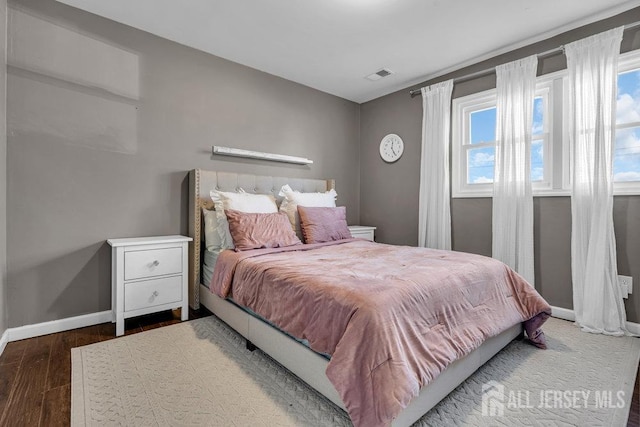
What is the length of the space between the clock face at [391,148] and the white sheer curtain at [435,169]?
1.38 ft

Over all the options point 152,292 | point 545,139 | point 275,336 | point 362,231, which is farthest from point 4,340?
point 545,139

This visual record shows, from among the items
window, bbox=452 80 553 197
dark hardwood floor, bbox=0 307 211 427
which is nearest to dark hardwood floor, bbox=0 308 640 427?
dark hardwood floor, bbox=0 307 211 427

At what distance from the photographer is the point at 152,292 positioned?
95.3 inches

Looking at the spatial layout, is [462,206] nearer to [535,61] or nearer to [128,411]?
[535,61]

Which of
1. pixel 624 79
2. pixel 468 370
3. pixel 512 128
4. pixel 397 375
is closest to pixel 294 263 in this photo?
pixel 397 375

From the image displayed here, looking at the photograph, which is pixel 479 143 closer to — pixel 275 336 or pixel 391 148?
pixel 391 148

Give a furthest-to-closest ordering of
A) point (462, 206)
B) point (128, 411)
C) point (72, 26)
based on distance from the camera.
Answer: point (462, 206)
point (72, 26)
point (128, 411)

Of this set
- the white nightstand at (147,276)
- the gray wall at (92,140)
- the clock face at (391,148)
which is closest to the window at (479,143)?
the clock face at (391,148)

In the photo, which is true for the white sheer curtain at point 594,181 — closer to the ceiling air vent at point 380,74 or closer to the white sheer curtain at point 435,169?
the white sheer curtain at point 435,169

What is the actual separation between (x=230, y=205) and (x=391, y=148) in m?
2.37

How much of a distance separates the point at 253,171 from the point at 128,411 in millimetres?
2459

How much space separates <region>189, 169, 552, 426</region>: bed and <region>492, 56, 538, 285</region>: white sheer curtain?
92 centimetres

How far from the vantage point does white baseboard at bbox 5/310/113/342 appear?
2152mm

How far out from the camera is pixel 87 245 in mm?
2434
